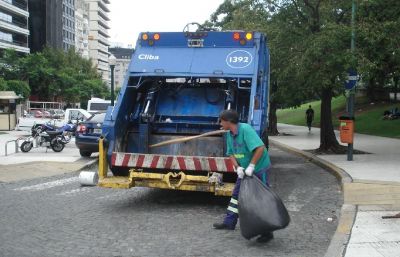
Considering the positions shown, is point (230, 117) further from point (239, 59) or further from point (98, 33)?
point (98, 33)

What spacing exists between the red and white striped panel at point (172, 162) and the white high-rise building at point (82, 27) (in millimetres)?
114762

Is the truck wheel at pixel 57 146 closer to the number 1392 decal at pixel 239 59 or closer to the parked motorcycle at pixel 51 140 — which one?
the parked motorcycle at pixel 51 140

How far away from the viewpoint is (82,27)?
13100cm

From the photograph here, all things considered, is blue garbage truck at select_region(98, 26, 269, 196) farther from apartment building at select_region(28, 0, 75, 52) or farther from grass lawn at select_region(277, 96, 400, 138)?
apartment building at select_region(28, 0, 75, 52)

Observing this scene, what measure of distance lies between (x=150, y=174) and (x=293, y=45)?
8.68 metres

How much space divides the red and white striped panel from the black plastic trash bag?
1922mm

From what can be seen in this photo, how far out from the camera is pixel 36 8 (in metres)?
94.5

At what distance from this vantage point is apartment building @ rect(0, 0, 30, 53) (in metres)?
73.2

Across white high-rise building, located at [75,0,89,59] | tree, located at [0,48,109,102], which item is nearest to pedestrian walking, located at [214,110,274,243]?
tree, located at [0,48,109,102]

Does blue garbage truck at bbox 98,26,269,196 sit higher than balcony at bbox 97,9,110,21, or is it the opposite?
balcony at bbox 97,9,110,21

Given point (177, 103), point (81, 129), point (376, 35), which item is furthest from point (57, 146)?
point (376, 35)

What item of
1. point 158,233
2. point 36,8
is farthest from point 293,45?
point 36,8

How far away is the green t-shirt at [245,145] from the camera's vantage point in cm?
654

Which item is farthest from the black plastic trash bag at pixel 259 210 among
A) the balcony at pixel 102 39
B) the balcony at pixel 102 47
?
the balcony at pixel 102 39
